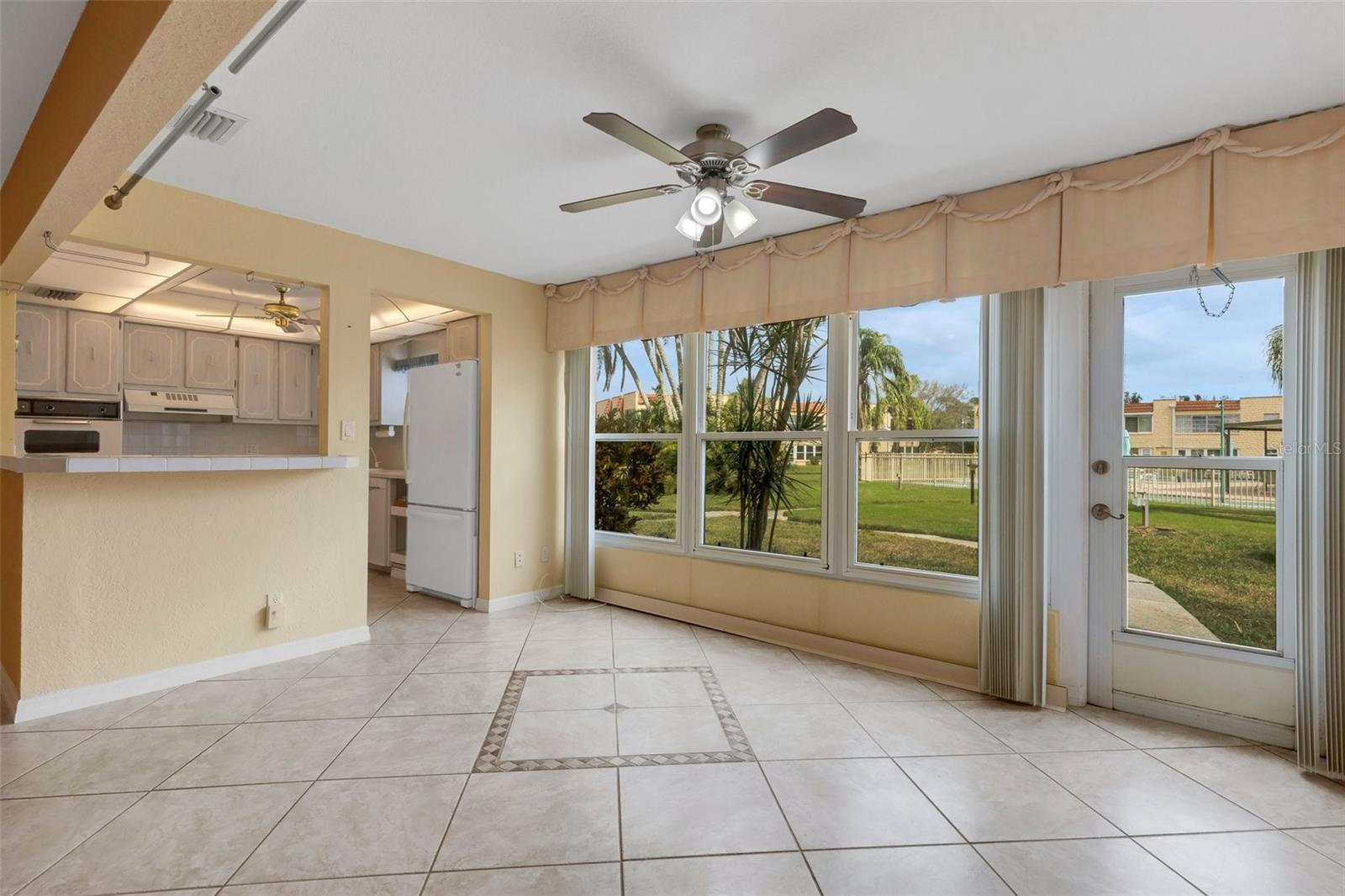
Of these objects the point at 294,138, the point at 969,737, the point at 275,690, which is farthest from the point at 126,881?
the point at 969,737

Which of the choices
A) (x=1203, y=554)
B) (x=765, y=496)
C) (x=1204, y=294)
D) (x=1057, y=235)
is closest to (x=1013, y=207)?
(x=1057, y=235)

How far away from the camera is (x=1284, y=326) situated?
8.45 feet

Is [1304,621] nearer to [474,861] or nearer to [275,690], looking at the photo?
[474,861]

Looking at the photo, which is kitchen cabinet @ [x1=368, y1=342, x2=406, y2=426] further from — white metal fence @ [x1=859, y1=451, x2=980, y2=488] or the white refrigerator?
white metal fence @ [x1=859, y1=451, x2=980, y2=488]

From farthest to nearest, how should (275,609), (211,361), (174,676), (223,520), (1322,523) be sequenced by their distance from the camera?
(211,361) < (275,609) < (223,520) < (174,676) < (1322,523)

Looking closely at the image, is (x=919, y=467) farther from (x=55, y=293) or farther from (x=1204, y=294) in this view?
(x=55, y=293)

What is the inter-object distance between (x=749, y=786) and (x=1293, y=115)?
3157 mm

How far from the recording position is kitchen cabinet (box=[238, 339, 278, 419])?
5.80 metres

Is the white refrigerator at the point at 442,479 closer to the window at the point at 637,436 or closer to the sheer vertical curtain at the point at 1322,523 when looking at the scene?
the window at the point at 637,436

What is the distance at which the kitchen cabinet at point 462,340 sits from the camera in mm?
4742

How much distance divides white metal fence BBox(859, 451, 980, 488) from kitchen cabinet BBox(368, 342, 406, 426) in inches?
180

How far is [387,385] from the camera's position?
6.19 meters

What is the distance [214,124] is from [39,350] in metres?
3.81

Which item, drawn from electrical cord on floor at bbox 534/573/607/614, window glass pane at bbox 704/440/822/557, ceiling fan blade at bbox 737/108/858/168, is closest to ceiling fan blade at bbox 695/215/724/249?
ceiling fan blade at bbox 737/108/858/168
